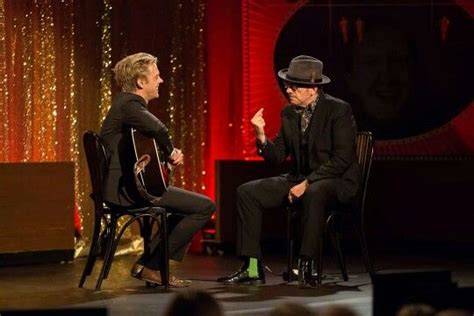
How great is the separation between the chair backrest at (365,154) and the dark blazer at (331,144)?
131 mm

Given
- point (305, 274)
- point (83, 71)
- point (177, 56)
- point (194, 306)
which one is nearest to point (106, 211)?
point (305, 274)

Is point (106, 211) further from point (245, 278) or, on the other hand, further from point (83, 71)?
point (83, 71)

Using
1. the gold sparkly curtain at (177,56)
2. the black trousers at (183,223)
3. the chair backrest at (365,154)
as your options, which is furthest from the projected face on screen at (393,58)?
the black trousers at (183,223)

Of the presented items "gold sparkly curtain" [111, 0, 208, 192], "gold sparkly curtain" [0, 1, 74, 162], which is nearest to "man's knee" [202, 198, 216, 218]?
"gold sparkly curtain" [0, 1, 74, 162]

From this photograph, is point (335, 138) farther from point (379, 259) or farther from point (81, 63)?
point (81, 63)

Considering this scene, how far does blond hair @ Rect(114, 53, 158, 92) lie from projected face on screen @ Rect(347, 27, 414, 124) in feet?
8.44

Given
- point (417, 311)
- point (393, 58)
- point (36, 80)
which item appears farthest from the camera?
point (393, 58)

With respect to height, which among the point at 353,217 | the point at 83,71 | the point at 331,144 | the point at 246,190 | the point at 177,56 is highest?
the point at 177,56

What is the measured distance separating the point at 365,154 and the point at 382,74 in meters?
2.04

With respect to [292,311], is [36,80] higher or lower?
higher

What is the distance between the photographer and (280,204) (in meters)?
5.81

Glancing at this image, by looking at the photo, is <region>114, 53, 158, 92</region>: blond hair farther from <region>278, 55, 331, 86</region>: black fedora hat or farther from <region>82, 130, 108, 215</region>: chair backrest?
<region>278, 55, 331, 86</region>: black fedora hat

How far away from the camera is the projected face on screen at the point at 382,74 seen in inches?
306

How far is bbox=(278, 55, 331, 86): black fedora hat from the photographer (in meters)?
5.73
